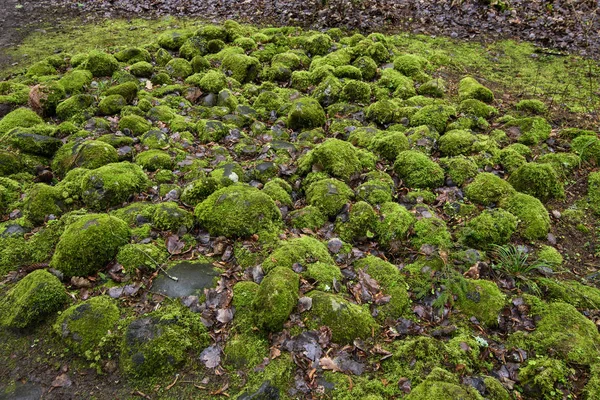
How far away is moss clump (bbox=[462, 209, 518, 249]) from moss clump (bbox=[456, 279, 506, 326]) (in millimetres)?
690

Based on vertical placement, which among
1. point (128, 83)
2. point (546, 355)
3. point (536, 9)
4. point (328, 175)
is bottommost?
point (546, 355)

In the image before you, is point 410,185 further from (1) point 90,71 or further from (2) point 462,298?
(1) point 90,71

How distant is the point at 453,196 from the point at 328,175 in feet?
5.33

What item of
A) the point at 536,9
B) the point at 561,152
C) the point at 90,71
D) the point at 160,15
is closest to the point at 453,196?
the point at 561,152

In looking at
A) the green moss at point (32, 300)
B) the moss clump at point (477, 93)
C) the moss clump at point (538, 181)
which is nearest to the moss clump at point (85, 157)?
the green moss at point (32, 300)

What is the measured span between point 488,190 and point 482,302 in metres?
1.77

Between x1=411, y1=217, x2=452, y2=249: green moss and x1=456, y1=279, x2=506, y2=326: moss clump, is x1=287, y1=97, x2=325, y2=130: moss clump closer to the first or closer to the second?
x1=411, y1=217, x2=452, y2=249: green moss

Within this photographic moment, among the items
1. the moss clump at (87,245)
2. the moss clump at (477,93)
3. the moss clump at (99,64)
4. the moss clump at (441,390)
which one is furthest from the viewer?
the moss clump at (99,64)

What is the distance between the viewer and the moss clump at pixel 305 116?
21.1 ft

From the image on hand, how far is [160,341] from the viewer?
3.36 m

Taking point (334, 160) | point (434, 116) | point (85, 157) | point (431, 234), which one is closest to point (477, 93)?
point (434, 116)

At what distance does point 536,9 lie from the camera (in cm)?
980

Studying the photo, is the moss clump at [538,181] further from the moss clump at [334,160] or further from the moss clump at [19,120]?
the moss clump at [19,120]

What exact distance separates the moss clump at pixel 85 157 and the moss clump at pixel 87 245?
1.33 meters
